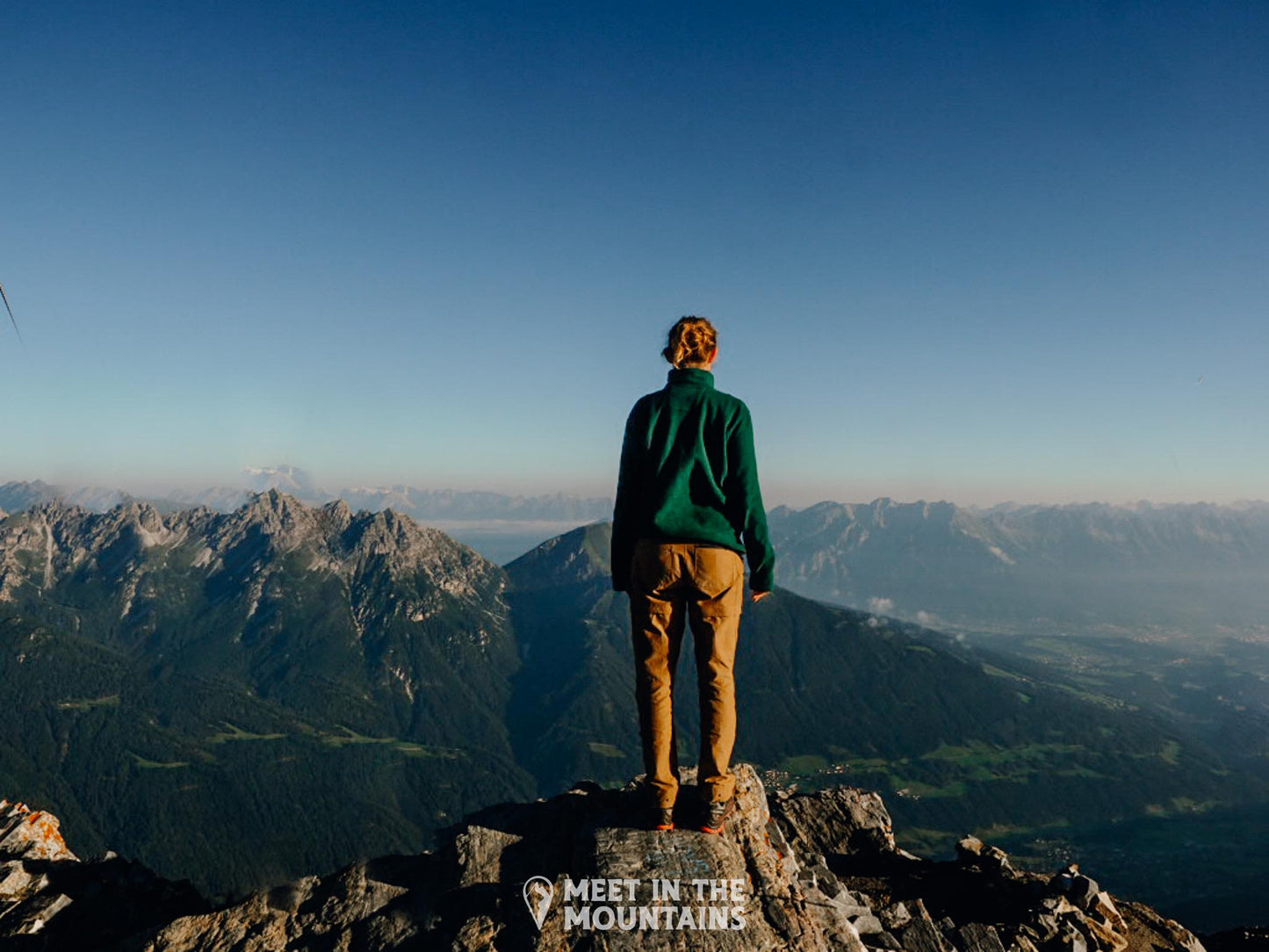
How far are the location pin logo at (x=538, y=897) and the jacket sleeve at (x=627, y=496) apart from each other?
13.5ft

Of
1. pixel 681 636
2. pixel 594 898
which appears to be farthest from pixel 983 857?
pixel 594 898

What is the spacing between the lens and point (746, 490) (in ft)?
31.1

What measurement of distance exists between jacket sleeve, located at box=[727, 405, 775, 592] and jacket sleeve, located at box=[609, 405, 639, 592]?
1418 millimetres

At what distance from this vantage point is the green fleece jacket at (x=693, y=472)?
927cm

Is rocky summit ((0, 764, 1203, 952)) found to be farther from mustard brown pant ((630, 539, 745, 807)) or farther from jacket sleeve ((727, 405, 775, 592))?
jacket sleeve ((727, 405, 775, 592))

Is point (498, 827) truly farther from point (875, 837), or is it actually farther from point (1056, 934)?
point (1056, 934)

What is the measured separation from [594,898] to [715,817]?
6.97 feet

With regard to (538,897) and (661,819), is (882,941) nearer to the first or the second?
(661,819)

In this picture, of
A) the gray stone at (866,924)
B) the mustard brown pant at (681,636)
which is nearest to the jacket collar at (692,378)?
the mustard brown pant at (681,636)

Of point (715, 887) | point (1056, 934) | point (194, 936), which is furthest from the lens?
point (1056, 934)

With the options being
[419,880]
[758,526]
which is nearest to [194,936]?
[419,880]

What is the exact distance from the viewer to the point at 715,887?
844 cm

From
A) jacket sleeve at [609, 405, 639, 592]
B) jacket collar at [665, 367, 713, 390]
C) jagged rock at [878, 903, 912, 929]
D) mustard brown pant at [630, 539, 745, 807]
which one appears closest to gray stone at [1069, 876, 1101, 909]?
jagged rock at [878, 903, 912, 929]

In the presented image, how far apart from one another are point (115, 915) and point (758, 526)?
13.0 m
